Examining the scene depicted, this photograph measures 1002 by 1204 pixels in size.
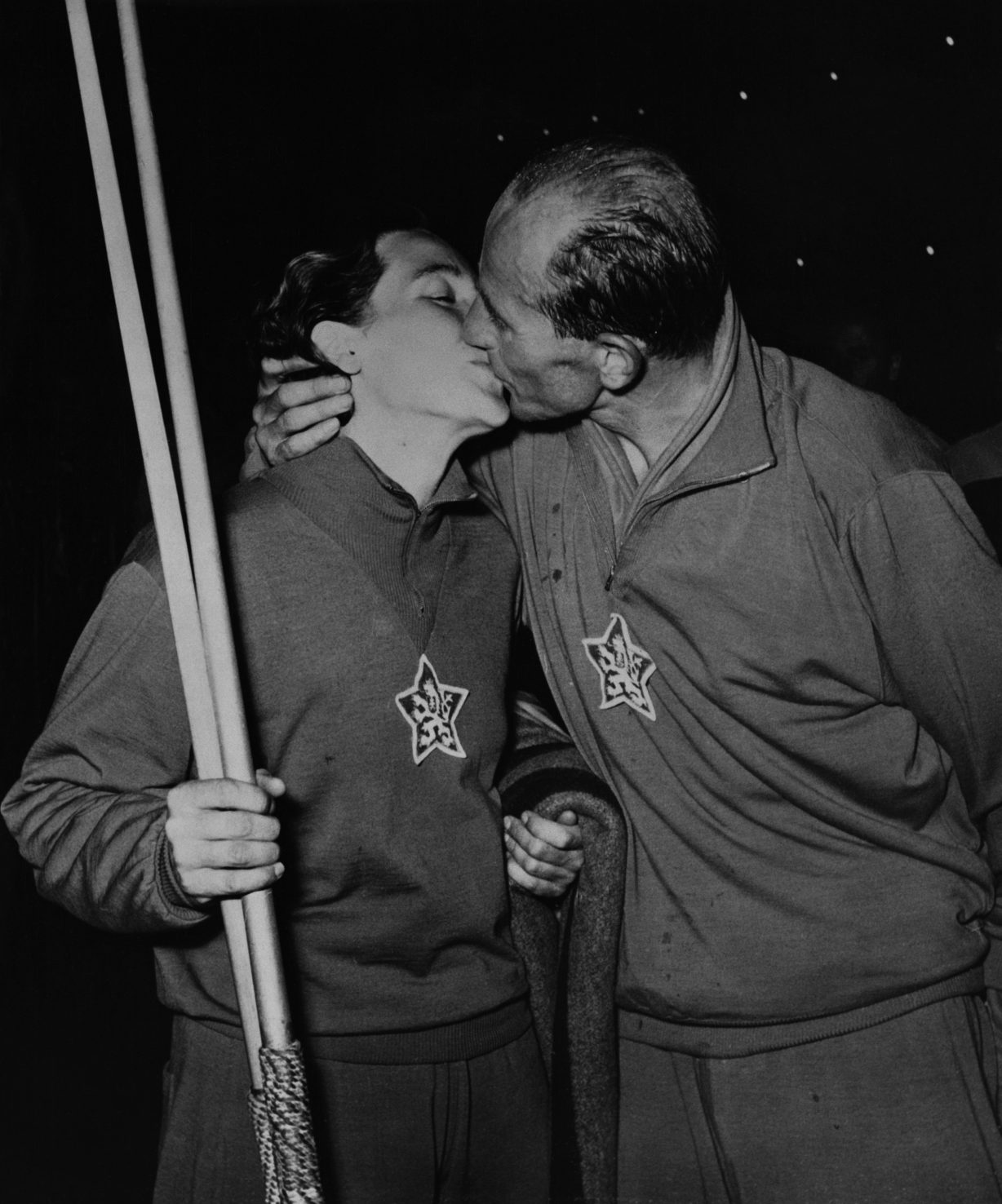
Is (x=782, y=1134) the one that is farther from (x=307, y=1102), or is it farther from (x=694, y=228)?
(x=694, y=228)

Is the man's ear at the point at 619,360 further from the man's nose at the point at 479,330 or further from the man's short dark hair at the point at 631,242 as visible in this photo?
the man's nose at the point at 479,330

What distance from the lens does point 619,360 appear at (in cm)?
170

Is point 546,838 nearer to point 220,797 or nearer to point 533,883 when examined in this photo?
point 533,883

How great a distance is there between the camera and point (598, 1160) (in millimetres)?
1761

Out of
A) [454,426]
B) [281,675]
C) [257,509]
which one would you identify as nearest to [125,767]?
[281,675]

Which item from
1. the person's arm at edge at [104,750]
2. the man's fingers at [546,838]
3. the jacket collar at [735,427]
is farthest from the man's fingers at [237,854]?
the jacket collar at [735,427]

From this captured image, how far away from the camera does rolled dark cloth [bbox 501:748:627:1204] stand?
1.71m

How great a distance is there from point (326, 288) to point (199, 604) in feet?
2.33

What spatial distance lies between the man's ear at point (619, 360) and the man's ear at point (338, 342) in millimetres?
334

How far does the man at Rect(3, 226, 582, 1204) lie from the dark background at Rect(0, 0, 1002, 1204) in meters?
0.45

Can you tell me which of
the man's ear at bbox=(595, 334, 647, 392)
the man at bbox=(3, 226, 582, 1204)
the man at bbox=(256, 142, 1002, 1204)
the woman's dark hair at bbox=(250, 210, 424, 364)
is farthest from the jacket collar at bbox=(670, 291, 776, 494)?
the woman's dark hair at bbox=(250, 210, 424, 364)

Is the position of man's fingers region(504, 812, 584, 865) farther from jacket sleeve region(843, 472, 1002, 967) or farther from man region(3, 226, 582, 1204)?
jacket sleeve region(843, 472, 1002, 967)

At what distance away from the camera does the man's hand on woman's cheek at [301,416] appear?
1.71 m

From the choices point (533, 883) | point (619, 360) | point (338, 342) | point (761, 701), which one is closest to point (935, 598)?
point (761, 701)
